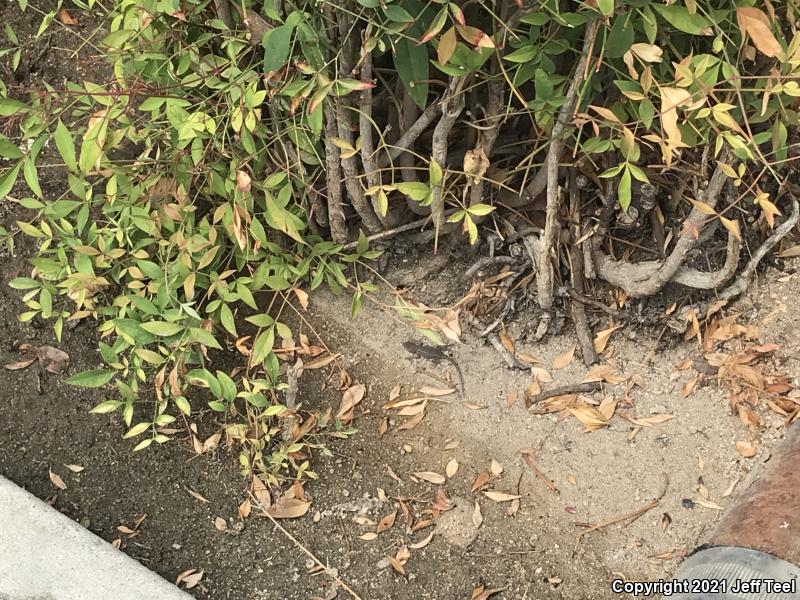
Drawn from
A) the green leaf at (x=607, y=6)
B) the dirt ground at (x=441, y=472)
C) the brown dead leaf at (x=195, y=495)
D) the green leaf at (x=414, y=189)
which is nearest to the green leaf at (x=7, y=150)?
the dirt ground at (x=441, y=472)

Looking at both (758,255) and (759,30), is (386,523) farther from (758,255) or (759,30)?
(759,30)

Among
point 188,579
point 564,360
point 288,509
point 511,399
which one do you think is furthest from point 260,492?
point 564,360

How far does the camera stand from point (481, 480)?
162 cm

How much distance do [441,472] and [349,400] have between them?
0.28 metres

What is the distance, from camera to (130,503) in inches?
63.8

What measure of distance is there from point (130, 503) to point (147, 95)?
92 centimetres

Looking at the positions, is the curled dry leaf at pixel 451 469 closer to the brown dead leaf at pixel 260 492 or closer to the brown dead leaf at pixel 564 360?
the brown dead leaf at pixel 564 360

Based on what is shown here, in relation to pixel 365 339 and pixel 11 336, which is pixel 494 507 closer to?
pixel 365 339

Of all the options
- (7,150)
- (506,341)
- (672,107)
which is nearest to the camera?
(672,107)

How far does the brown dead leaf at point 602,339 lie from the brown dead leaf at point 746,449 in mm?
363

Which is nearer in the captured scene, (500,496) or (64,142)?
(64,142)

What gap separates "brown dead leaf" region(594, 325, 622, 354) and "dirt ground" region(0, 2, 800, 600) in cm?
2

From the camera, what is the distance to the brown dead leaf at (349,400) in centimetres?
170

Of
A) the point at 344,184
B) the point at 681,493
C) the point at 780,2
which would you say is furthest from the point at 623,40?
the point at 681,493
